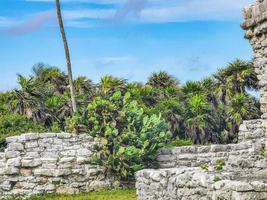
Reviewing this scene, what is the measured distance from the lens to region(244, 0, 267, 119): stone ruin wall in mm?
13719

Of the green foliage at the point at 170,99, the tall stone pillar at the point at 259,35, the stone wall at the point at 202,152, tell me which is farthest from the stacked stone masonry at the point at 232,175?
the green foliage at the point at 170,99

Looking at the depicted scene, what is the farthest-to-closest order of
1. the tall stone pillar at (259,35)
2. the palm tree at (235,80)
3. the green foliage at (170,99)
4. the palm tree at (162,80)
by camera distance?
the palm tree at (162,80) < the palm tree at (235,80) < the green foliage at (170,99) < the tall stone pillar at (259,35)

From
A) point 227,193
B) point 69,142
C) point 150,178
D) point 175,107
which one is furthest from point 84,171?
point 175,107

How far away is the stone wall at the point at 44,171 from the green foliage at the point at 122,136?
18.4 inches

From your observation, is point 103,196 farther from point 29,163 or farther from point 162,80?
point 162,80

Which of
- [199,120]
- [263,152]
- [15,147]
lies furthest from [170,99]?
[263,152]

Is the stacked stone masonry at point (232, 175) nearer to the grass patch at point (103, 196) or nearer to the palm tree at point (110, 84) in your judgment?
the grass patch at point (103, 196)

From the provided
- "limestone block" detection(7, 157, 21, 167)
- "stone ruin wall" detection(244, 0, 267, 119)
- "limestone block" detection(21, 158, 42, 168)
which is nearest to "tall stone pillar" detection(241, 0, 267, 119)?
"stone ruin wall" detection(244, 0, 267, 119)

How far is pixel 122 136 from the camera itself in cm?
2161

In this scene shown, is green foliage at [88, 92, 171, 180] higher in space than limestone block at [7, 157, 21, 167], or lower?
higher

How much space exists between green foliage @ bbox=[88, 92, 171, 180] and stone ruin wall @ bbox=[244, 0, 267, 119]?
7875 millimetres

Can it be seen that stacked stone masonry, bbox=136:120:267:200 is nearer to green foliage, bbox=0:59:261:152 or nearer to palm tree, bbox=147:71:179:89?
green foliage, bbox=0:59:261:152

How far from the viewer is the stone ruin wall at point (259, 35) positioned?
13.7 m

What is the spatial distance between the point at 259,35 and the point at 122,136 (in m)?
8.55
